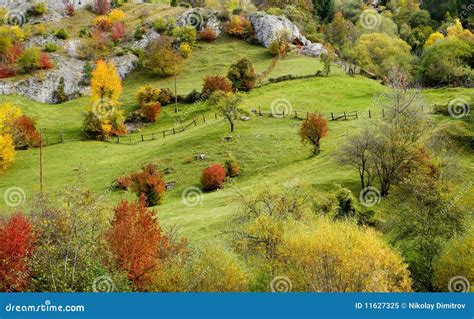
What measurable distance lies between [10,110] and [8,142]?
41.5 feet

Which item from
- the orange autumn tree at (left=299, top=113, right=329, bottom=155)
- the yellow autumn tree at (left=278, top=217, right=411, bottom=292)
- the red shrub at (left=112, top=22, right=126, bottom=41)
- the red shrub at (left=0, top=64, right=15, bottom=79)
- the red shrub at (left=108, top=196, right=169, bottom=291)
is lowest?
the red shrub at (left=0, top=64, right=15, bottom=79)

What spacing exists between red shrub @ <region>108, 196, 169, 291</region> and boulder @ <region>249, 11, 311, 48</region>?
9528 cm

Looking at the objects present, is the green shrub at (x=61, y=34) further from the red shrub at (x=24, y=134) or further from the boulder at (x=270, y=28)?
the red shrub at (x=24, y=134)

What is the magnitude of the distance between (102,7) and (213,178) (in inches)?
4159

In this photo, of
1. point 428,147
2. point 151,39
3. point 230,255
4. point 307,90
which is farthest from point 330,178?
point 151,39

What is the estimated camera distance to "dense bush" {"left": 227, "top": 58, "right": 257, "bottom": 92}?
105188mm

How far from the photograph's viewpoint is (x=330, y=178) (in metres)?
60.9

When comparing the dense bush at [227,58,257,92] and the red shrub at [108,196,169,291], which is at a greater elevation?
the red shrub at [108,196,169,291]

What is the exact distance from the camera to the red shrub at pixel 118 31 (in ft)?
449

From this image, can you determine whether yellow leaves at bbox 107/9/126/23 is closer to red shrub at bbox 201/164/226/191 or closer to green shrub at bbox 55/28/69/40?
green shrub at bbox 55/28/69/40

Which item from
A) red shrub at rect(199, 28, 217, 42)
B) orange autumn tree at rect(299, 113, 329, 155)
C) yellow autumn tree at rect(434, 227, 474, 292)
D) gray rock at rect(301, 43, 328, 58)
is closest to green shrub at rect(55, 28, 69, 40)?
red shrub at rect(199, 28, 217, 42)

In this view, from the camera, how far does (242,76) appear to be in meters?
106

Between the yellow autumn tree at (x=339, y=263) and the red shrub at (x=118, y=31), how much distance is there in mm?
110270

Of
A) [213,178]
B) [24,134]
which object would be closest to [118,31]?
[24,134]
